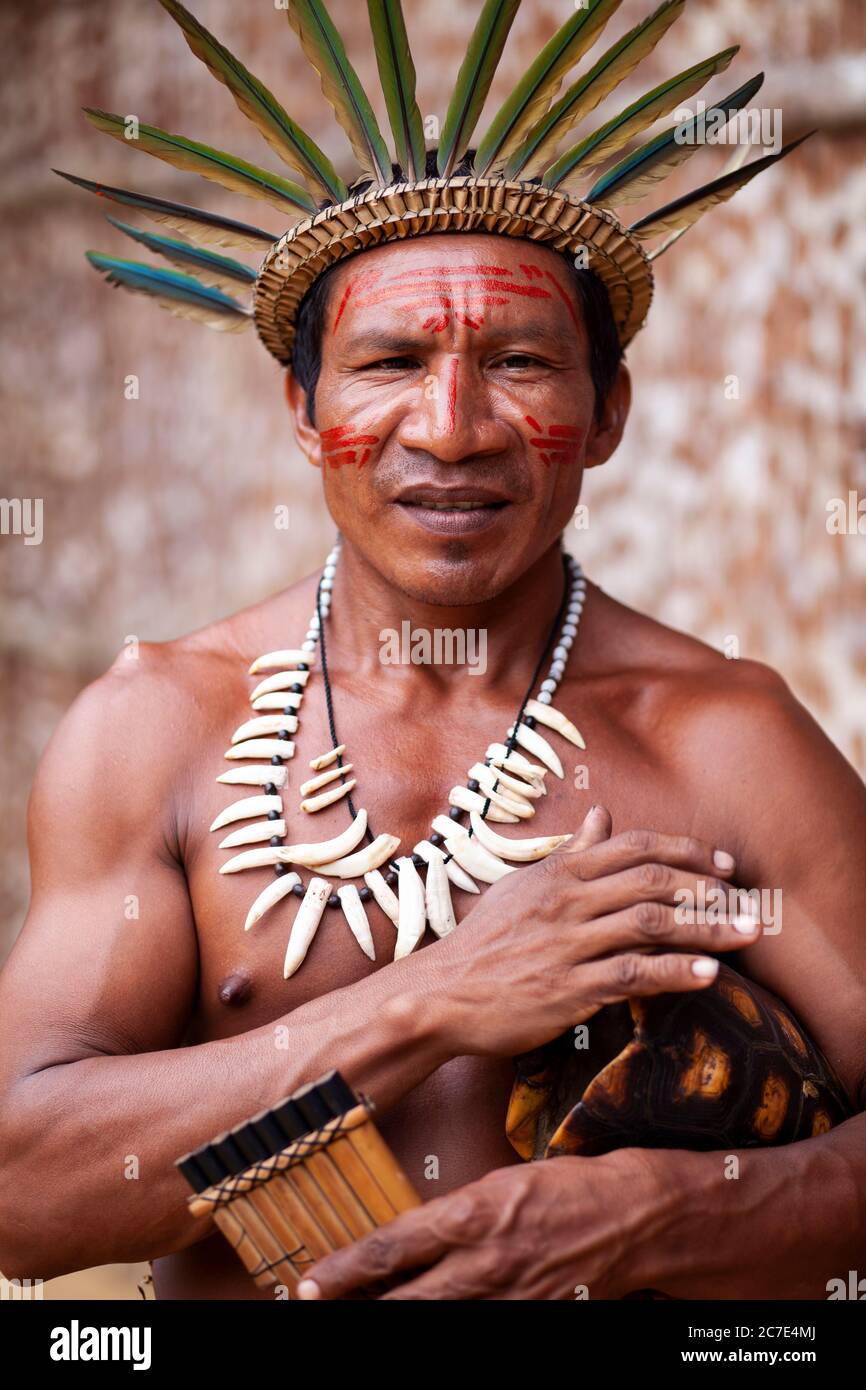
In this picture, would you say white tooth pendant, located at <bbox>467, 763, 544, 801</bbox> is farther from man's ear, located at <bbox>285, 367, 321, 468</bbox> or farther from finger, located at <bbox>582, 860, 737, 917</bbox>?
man's ear, located at <bbox>285, 367, 321, 468</bbox>

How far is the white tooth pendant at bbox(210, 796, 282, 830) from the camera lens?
8.99 feet

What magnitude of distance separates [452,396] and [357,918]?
2.91 feet

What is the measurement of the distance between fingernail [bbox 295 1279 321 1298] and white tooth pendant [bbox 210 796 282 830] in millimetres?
824

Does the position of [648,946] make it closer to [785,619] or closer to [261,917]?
[261,917]

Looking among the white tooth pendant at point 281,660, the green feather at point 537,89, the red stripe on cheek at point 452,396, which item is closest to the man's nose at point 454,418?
the red stripe on cheek at point 452,396

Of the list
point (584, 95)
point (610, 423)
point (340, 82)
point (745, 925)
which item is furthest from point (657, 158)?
point (745, 925)

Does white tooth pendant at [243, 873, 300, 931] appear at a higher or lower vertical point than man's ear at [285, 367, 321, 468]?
lower

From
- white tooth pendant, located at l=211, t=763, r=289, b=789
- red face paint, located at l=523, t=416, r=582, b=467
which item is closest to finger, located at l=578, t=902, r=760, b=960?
white tooth pendant, located at l=211, t=763, r=289, b=789

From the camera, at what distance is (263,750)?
2.83 m

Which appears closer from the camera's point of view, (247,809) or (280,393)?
(247,809)

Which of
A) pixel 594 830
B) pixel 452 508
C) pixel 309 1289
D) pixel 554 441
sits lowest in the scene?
pixel 309 1289

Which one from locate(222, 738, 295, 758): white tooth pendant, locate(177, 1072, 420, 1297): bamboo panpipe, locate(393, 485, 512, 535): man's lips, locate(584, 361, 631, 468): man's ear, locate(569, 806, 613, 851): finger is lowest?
locate(177, 1072, 420, 1297): bamboo panpipe

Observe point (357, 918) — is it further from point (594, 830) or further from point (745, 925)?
point (745, 925)

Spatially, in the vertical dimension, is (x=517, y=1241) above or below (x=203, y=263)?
below
